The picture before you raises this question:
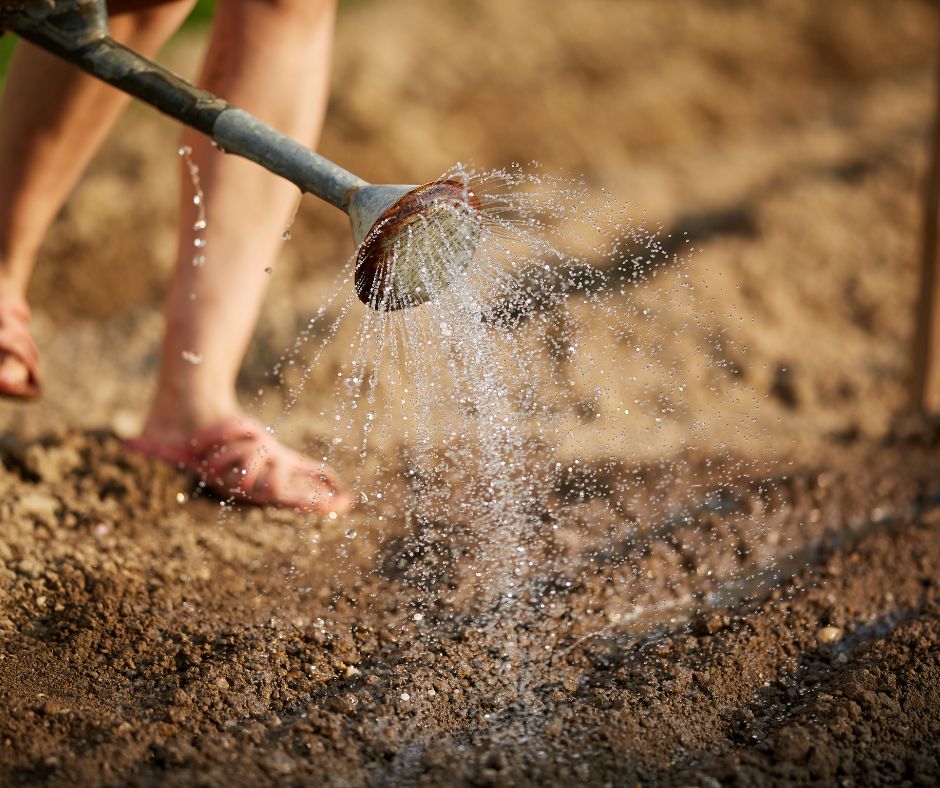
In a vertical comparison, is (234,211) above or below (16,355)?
above

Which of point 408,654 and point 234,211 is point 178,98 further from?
point 408,654

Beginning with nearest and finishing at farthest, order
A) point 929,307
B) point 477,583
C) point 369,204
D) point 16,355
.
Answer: point 369,204, point 477,583, point 16,355, point 929,307

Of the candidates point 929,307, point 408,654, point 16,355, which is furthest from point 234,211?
point 929,307

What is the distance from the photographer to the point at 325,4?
227 cm

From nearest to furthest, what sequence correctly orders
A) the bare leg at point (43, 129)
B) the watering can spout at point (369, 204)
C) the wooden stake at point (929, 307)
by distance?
1. the watering can spout at point (369, 204)
2. the bare leg at point (43, 129)
3. the wooden stake at point (929, 307)

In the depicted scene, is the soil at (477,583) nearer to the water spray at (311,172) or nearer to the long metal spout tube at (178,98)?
the water spray at (311,172)

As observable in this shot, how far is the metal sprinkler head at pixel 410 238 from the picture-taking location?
1559 millimetres

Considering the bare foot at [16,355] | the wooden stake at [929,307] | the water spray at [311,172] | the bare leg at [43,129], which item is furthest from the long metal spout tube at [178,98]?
the wooden stake at [929,307]

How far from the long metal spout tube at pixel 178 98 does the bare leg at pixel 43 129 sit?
429 millimetres

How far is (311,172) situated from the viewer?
1.64 meters

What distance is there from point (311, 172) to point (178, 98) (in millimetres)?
→ 243

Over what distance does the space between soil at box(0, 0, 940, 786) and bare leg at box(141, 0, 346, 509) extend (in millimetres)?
191

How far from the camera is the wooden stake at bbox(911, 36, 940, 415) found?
3148 mm

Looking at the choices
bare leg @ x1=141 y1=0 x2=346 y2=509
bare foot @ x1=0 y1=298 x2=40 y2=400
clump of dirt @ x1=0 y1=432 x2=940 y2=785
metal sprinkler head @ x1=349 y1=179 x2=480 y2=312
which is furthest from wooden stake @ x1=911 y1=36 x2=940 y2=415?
bare foot @ x1=0 y1=298 x2=40 y2=400
